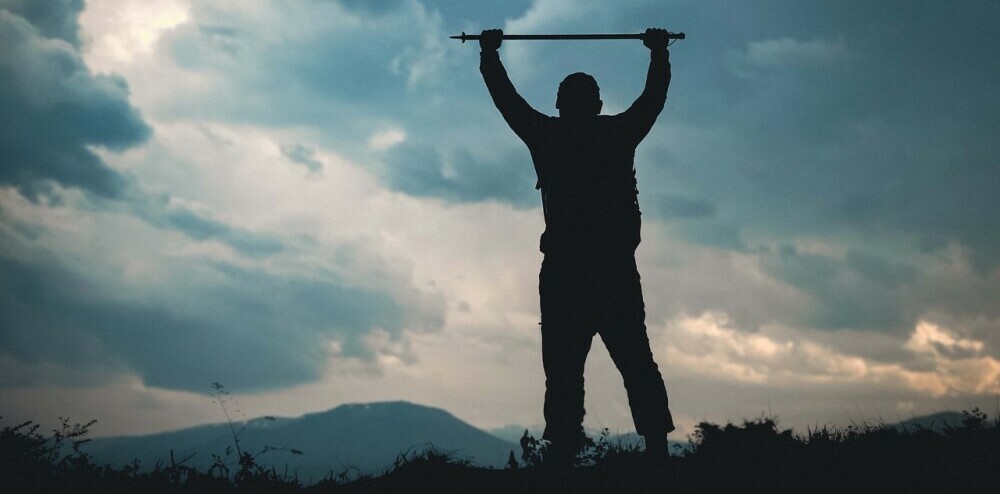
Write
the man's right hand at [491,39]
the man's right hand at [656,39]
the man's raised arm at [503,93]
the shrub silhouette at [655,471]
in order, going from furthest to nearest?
the man's right hand at [656,39]
the man's right hand at [491,39]
the man's raised arm at [503,93]
the shrub silhouette at [655,471]

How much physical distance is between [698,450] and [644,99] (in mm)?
3986

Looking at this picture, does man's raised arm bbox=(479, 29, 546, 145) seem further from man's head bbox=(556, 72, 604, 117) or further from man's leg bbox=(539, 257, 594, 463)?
man's leg bbox=(539, 257, 594, 463)

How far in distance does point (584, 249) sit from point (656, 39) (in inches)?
96.1

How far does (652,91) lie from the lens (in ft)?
19.9

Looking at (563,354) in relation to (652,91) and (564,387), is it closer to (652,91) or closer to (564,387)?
(564,387)

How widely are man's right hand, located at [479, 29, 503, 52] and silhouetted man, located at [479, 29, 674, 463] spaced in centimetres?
25

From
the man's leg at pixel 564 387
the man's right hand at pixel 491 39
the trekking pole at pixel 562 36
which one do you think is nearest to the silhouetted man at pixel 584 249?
the man's leg at pixel 564 387

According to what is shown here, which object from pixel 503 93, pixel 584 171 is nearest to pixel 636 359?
pixel 584 171

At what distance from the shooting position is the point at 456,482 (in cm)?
556

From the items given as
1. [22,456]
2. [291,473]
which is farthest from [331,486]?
[22,456]

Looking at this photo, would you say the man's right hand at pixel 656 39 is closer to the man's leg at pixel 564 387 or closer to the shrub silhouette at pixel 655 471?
the man's leg at pixel 564 387

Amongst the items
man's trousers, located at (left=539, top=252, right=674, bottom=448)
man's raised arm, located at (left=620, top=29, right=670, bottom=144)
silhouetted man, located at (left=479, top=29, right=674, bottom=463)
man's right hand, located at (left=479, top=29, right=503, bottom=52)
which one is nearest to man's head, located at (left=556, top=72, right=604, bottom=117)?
silhouetted man, located at (left=479, top=29, right=674, bottom=463)

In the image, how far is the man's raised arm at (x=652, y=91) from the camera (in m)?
5.86

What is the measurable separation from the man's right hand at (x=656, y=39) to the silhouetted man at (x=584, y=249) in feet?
2.28
